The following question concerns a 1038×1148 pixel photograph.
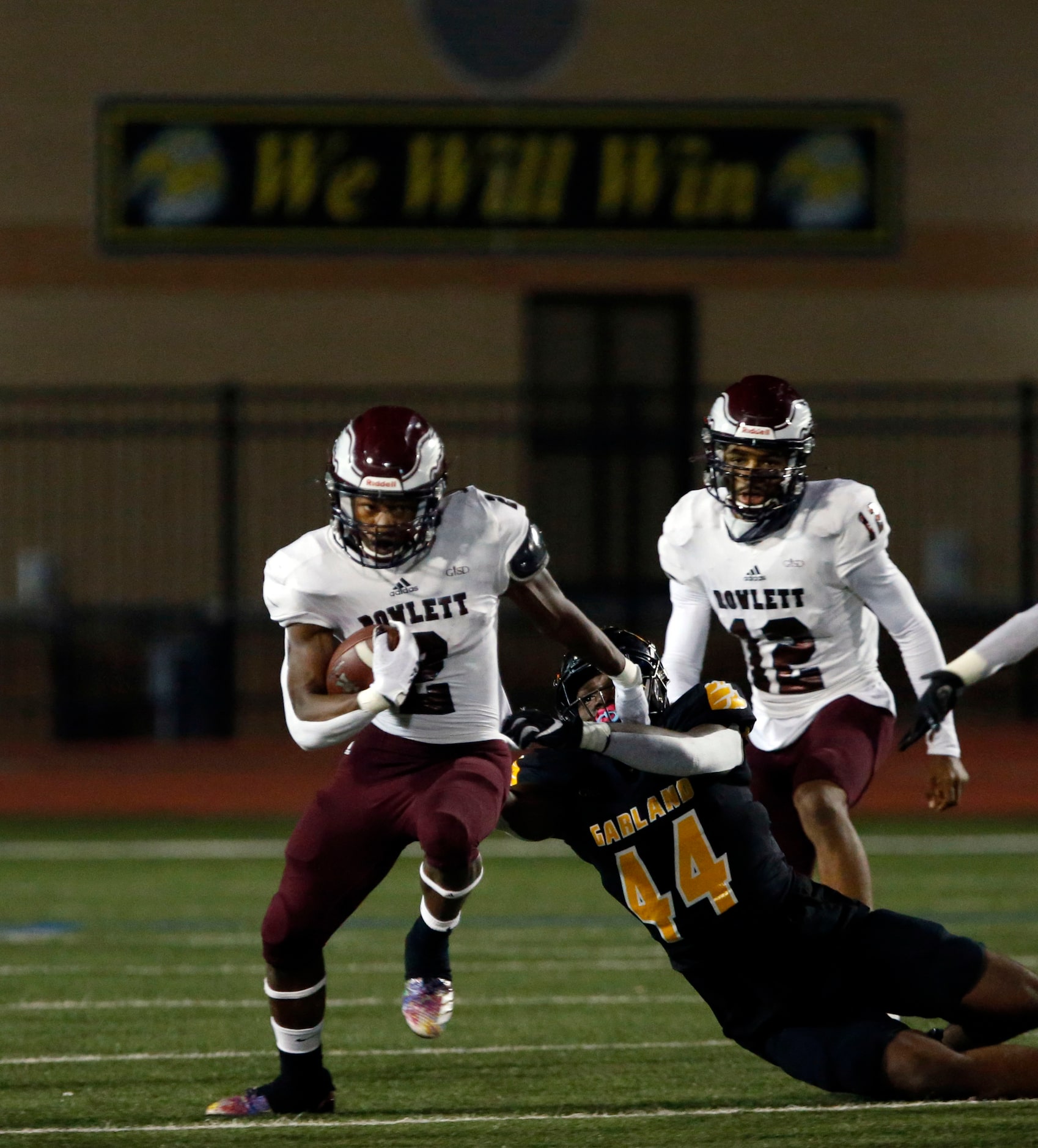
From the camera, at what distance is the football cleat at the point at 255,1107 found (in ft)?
16.6

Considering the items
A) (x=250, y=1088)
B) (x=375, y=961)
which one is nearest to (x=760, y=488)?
(x=250, y=1088)

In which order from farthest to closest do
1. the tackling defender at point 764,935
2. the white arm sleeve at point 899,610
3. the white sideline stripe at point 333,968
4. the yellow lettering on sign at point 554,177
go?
the yellow lettering on sign at point 554,177 → the white sideline stripe at point 333,968 → the white arm sleeve at point 899,610 → the tackling defender at point 764,935

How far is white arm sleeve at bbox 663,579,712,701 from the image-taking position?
238 inches

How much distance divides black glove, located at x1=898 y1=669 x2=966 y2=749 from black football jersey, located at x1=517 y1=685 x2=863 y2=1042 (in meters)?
0.48

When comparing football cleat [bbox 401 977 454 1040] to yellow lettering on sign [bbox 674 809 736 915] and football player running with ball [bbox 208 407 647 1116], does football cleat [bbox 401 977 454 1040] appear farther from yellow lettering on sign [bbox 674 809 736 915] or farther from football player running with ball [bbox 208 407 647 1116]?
yellow lettering on sign [bbox 674 809 736 915]

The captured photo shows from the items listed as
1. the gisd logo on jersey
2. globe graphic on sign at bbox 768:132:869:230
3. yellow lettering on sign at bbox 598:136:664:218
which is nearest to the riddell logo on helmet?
the gisd logo on jersey

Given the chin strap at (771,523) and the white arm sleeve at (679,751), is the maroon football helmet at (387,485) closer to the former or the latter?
the white arm sleeve at (679,751)

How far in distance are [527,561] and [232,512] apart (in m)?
12.1

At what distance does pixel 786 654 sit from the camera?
6055 mm

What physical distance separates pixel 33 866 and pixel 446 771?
20.6 feet

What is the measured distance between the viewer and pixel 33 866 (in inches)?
421

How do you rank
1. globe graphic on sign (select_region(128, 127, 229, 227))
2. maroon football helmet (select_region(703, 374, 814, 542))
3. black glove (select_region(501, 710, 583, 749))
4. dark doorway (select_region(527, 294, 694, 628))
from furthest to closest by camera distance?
1. globe graphic on sign (select_region(128, 127, 229, 227))
2. dark doorway (select_region(527, 294, 694, 628))
3. maroon football helmet (select_region(703, 374, 814, 542))
4. black glove (select_region(501, 710, 583, 749))

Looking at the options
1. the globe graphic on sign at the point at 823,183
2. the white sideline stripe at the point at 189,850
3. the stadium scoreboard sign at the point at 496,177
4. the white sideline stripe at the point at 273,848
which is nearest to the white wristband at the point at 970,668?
the white sideline stripe at the point at 273,848

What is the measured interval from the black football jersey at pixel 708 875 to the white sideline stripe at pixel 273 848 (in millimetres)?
6098
